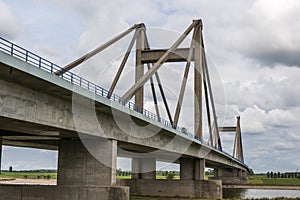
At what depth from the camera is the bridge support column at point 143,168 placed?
60.7 metres

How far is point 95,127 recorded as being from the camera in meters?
30.1

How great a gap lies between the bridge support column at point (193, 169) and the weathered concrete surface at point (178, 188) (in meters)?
3.26

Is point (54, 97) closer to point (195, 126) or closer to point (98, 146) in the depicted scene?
point (98, 146)

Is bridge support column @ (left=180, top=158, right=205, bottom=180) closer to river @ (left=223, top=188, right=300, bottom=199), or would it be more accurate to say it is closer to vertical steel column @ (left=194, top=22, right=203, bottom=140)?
vertical steel column @ (left=194, top=22, right=203, bottom=140)

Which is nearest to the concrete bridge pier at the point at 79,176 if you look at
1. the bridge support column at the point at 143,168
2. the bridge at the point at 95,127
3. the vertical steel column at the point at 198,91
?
the bridge at the point at 95,127

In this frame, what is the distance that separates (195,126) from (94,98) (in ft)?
110

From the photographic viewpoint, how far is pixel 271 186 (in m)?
109

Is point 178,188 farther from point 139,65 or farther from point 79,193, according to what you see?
point 79,193

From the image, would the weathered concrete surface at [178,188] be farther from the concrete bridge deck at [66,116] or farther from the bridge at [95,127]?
the concrete bridge deck at [66,116]

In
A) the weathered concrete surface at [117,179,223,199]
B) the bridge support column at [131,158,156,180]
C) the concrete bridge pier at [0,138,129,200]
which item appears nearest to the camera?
the concrete bridge pier at [0,138,129,200]

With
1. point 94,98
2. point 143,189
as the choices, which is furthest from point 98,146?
point 143,189

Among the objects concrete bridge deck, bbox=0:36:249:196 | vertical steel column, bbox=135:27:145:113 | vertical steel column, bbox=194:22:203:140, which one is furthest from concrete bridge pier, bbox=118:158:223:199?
concrete bridge deck, bbox=0:36:249:196

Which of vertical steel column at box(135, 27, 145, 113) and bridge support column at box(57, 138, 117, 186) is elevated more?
vertical steel column at box(135, 27, 145, 113)

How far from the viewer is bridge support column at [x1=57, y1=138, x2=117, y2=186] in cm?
3162
